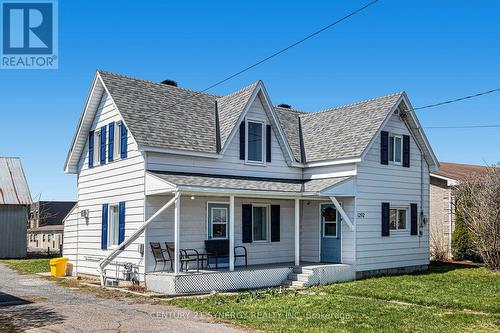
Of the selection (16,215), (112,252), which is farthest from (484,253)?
(16,215)

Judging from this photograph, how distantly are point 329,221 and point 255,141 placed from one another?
171 inches

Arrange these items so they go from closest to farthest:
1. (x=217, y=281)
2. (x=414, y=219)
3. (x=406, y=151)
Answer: (x=217, y=281) → (x=406, y=151) → (x=414, y=219)

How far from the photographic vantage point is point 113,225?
2025 centimetres

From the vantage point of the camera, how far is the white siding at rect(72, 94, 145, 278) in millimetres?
18328

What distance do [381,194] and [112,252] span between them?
10535 millimetres

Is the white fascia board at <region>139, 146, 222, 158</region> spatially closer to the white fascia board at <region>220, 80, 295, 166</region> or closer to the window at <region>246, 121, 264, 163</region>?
the white fascia board at <region>220, 80, 295, 166</region>

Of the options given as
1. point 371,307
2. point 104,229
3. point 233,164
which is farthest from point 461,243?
point 104,229

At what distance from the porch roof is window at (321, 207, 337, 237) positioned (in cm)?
124

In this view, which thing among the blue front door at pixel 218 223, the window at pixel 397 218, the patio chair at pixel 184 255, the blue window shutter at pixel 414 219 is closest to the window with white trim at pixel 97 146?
the blue front door at pixel 218 223

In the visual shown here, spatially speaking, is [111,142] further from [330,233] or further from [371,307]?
[371,307]

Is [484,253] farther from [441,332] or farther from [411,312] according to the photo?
[441,332]

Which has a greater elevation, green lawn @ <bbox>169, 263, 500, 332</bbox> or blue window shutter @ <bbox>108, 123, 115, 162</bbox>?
blue window shutter @ <bbox>108, 123, 115, 162</bbox>

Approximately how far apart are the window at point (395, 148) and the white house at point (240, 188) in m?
0.06

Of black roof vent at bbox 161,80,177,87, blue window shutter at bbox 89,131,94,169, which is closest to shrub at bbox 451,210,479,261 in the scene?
black roof vent at bbox 161,80,177,87
